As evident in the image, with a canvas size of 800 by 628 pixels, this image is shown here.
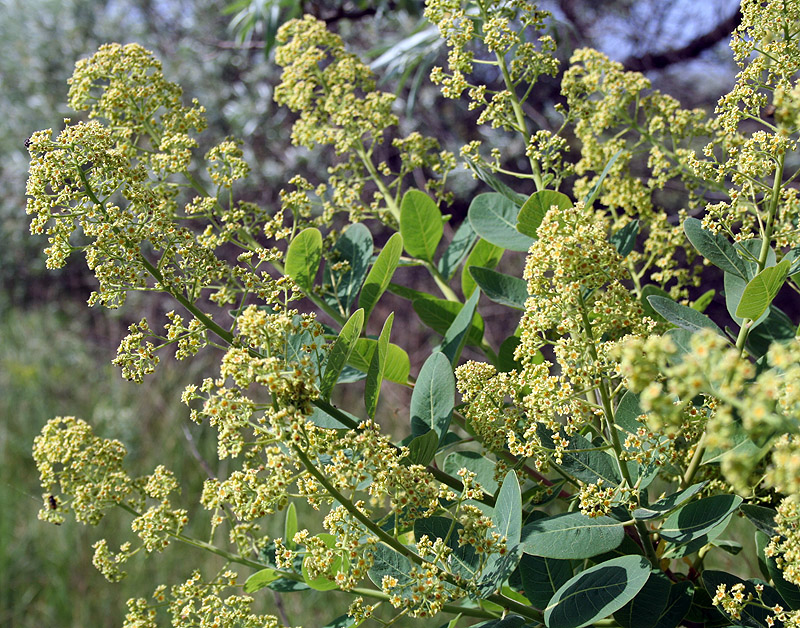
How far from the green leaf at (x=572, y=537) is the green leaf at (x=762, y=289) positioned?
392 millimetres

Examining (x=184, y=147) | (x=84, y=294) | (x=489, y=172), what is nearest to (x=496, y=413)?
(x=489, y=172)

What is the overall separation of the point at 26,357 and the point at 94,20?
12.8 ft

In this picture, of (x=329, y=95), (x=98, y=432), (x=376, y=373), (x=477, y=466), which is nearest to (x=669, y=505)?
(x=477, y=466)

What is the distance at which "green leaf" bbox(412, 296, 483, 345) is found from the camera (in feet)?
5.12

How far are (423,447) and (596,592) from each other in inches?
13.4

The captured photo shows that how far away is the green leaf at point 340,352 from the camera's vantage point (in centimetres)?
116

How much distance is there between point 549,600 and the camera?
1.22m

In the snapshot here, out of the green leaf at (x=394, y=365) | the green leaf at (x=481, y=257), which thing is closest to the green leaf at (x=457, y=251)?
the green leaf at (x=481, y=257)

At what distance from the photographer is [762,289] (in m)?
1.11

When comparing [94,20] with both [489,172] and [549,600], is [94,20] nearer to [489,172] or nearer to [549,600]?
[489,172]

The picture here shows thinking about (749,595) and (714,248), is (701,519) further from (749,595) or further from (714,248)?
(714,248)

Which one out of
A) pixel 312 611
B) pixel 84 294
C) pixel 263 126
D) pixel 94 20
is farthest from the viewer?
pixel 84 294

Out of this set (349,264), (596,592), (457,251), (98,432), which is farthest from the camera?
(98,432)

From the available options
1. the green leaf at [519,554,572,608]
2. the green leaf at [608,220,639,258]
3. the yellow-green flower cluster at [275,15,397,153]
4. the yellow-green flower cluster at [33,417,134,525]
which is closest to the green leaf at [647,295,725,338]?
the green leaf at [608,220,639,258]
